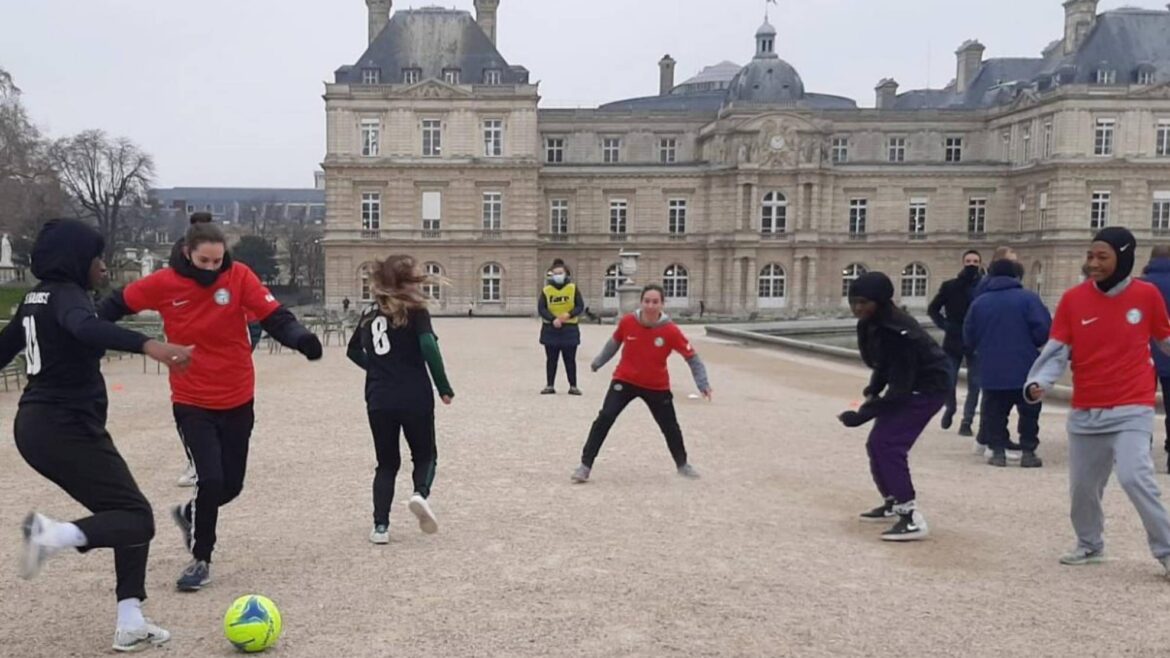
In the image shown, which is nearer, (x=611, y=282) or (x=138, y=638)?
(x=138, y=638)

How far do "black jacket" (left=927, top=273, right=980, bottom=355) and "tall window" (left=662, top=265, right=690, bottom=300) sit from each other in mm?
45432

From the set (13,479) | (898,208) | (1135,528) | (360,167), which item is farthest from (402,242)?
(1135,528)

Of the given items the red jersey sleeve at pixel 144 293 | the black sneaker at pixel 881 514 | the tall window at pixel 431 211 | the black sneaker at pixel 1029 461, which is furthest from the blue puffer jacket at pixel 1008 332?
the tall window at pixel 431 211

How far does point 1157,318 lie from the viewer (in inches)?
234

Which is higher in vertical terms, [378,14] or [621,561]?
[378,14]

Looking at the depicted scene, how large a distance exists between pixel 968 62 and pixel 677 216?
27720 millimetres

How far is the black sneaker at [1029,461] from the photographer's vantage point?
9.50 m

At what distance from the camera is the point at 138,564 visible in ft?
15.2

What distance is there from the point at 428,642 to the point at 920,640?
2.43m

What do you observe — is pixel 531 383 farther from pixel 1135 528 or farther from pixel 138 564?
pixel 138 564

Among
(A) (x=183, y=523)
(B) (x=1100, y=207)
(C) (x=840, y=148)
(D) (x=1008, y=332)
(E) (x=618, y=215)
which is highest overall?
(C) (x=840, y=148)

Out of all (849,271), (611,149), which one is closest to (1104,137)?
(849,271)

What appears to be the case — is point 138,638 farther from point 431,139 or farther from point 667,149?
point 667,149

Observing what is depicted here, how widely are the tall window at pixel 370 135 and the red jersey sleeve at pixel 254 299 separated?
1944 inches
